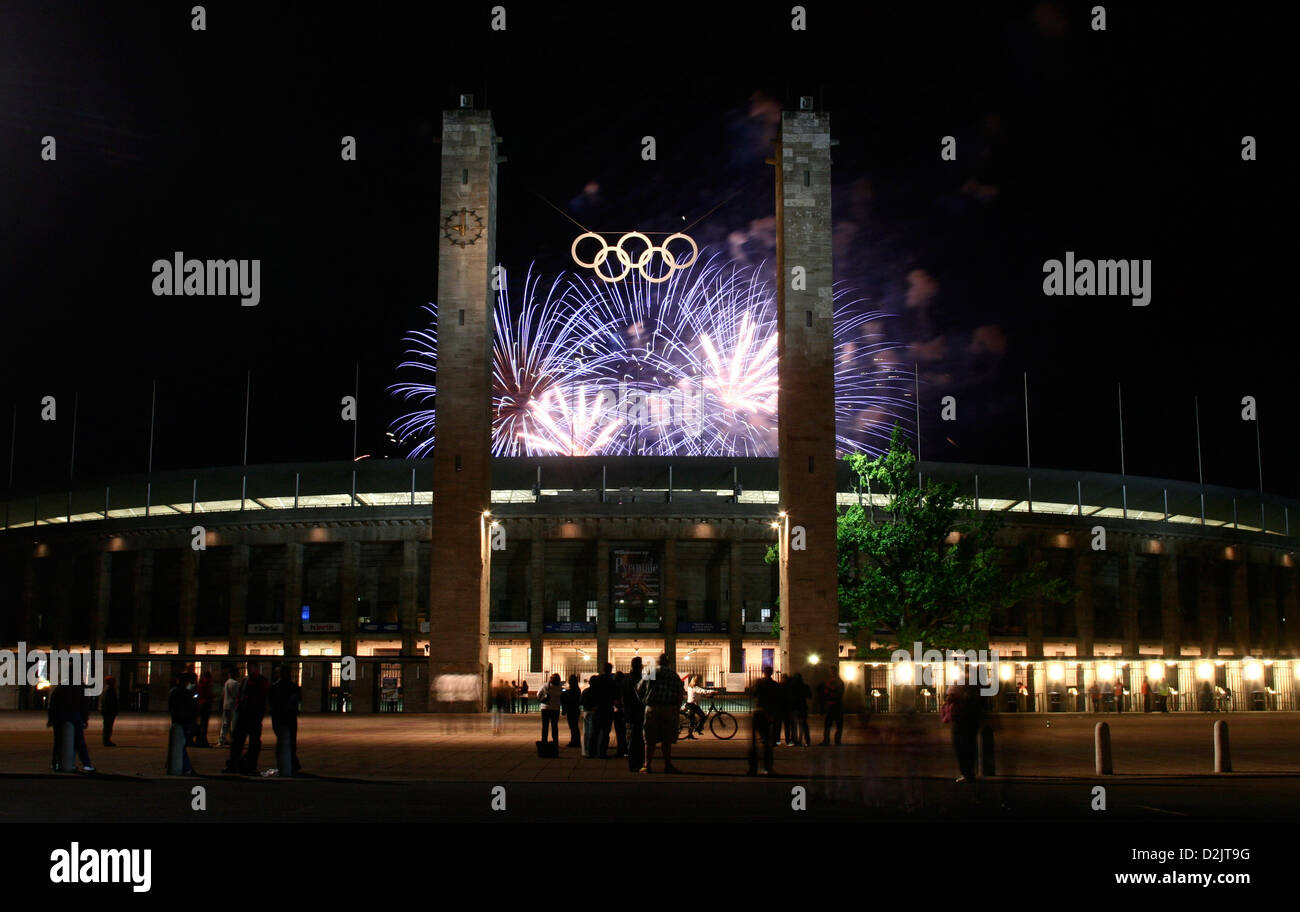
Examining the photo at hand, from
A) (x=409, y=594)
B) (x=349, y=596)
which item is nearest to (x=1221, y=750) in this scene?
(x=409, y=594)

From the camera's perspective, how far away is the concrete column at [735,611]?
205ft

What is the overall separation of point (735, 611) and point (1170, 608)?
2506 centimetres

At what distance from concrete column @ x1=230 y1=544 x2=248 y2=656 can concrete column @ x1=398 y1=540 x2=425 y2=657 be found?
8.58 metres

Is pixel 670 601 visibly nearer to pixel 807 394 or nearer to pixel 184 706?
pixel 807 394

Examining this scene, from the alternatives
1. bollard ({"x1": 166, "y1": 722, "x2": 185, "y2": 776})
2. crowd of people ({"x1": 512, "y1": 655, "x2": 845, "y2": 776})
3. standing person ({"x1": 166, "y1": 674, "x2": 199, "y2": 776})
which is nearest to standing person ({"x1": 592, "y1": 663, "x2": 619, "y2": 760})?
crowd of people ({"x1": 512, "y1": 655, "x2": 845, "y2": 776})

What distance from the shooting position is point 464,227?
45.8 metres

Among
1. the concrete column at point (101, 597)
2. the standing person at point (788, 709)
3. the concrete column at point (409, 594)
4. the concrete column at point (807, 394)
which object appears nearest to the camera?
the standing person at point (788, 709)

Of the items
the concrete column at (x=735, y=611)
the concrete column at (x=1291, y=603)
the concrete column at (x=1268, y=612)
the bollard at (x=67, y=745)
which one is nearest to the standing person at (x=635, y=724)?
the bollard at (x=67, y=745)

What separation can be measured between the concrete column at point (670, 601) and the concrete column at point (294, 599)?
19.5 meters

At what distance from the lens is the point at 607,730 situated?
2295 cm

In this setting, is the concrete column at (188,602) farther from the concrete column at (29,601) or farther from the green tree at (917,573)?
the green tree at (917,573)

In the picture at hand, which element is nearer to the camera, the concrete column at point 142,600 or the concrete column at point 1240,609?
the concrete column at point 142,600

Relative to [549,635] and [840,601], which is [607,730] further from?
[549,635]
